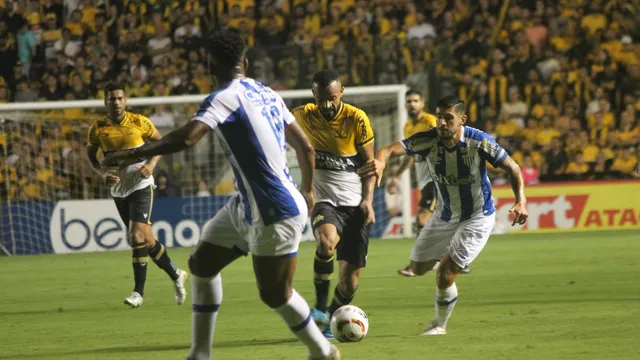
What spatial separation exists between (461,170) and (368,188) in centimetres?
79

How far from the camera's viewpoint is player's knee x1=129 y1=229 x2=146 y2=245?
34.2ft

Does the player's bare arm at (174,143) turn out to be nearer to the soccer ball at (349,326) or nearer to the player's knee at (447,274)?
the soccer ball at (349,326)

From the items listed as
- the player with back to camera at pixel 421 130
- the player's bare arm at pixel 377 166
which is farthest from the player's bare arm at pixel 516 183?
the player with back to camera at pixel 421 130

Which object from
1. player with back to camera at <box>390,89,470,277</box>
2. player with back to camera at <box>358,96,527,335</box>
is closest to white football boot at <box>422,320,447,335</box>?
player with back to camera at <box>358,96,527,335</box>

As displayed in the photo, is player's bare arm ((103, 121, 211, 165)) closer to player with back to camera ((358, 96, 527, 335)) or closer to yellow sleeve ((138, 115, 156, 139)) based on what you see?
player with back to camera ((358, 96, 527, 335))

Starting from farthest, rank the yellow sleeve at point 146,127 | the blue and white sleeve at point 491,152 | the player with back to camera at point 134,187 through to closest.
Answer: the yellow sleeve at point 146,127, the player with back to camera at point 134,187, the blue and white sleeve at point 491,152

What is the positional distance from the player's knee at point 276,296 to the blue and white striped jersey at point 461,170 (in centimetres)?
302

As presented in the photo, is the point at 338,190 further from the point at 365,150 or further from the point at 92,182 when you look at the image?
the point at 92,182

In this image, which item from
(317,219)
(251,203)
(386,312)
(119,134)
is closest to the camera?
(251,203)

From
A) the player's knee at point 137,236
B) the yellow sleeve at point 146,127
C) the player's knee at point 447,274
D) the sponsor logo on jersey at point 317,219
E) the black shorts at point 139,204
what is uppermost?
the yellow sleeve at point 146,127

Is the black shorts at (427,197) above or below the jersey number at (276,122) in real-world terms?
below

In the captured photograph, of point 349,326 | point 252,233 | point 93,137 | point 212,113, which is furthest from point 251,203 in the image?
point 93,137

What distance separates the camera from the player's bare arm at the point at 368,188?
8.09 metres

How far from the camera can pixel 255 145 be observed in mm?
5469
